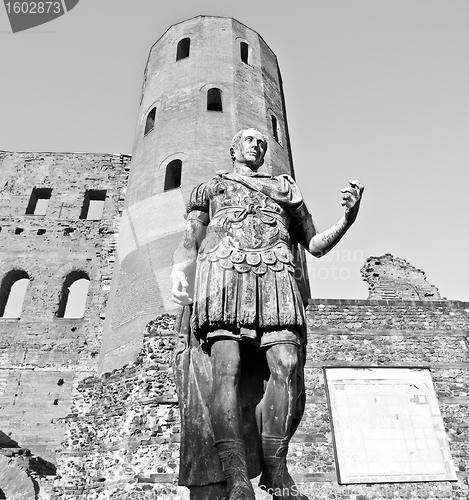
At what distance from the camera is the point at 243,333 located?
9.27ft

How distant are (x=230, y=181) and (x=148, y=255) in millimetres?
9495

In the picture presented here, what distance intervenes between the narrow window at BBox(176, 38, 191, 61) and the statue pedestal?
16.8 m

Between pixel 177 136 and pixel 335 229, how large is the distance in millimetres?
12257

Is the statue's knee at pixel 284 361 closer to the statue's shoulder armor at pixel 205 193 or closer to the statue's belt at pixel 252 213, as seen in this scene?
the statue's belt at pixel 252 213

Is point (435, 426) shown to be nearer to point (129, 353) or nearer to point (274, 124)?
point (129, 353)

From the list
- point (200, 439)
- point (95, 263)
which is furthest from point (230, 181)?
point (95, 263)

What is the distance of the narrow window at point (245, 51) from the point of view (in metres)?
17.8

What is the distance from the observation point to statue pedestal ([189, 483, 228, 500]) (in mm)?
2574

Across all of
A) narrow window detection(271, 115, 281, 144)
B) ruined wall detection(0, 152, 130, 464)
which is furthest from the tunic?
narrow window detection(271, 115, 281, 144)

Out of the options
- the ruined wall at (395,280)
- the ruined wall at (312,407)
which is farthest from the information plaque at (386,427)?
the ruined wall at (395,280)

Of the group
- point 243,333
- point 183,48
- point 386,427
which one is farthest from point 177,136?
point 243,333

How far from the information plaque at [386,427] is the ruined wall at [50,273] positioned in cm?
794

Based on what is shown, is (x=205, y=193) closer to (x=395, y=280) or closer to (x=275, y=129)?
(x=275, y=129)

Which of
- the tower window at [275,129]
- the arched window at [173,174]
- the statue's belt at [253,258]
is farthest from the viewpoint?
the tower window at [275,129]
